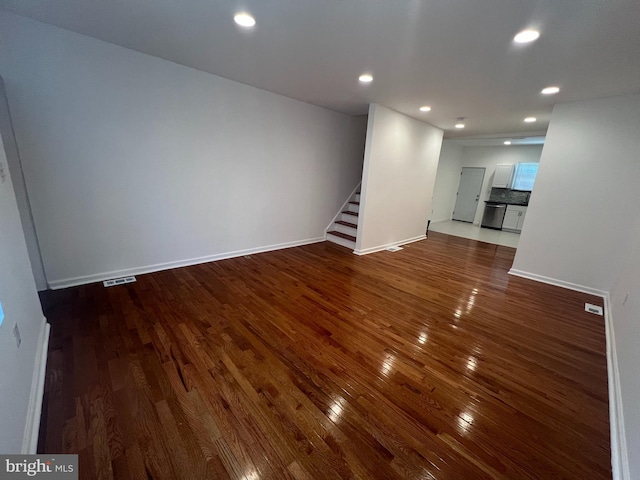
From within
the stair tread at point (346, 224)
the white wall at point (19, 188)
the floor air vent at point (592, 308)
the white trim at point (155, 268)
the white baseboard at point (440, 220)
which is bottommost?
the floor air vent at point (592, 308)

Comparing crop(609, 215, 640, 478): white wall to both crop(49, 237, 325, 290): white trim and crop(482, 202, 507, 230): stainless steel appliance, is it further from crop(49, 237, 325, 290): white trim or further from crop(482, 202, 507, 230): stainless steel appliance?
crop(482, 202, 507, 230): stainless steel appliance

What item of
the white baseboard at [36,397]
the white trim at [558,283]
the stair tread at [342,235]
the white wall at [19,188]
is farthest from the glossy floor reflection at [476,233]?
the white wall at [19,188]

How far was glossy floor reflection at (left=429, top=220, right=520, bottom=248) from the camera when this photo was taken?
6.51 m

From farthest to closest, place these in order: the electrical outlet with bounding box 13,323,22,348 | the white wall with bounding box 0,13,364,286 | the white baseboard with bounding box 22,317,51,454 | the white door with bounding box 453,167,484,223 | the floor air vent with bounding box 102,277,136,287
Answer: the white door with bounding box 453,167,484,223
the floor air vent with bounding box 102,277,136,287
the white wall with bounding box 0,13,364,286
the electrical outlet with bounding box 13,323,22,348
the white baseboard with bounding box 22,317,51,454

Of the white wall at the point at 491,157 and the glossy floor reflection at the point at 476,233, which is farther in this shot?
the white wall at the point at 491,157

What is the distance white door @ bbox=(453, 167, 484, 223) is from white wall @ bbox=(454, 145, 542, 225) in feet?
0.43

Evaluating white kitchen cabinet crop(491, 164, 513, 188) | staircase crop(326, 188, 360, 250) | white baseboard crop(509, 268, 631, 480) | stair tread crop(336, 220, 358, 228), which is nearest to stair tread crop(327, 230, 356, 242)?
staircase crop(326, 188, 360, 250)

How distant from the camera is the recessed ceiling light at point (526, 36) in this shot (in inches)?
72.4

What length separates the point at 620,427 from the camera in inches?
58.5

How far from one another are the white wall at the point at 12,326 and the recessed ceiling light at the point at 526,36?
12.0 ft

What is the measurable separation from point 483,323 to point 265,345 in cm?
224

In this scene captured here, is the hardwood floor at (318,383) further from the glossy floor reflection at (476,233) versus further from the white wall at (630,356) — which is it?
the glossy floor reflection at (476,233)

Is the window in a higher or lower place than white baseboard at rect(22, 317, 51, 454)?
higher

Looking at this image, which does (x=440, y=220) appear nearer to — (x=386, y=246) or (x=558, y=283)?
(x=386, y=246)
